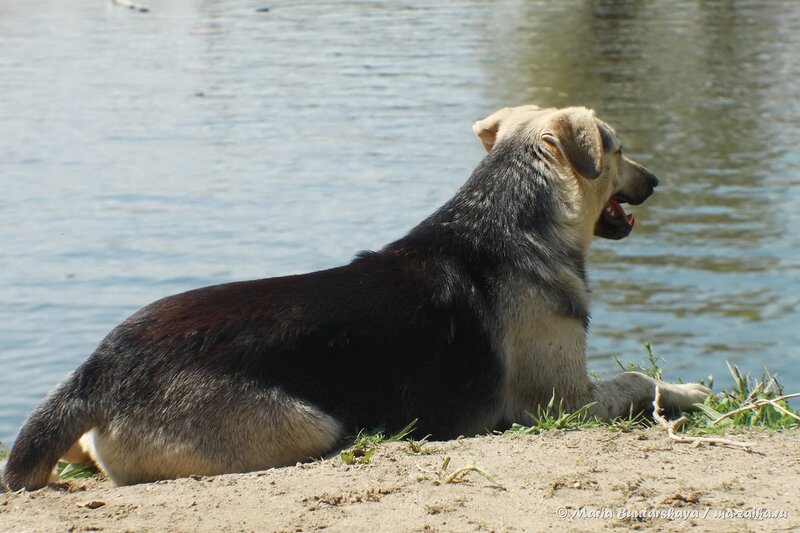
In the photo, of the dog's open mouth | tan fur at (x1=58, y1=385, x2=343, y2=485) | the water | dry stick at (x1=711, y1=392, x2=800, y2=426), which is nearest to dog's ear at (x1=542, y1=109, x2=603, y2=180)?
the dog's open mouth

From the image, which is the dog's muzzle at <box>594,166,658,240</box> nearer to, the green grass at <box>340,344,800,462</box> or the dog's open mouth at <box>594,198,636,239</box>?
the dog's open mouth at <box>594,198,636,239</box>

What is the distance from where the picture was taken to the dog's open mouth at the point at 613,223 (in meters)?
7.79

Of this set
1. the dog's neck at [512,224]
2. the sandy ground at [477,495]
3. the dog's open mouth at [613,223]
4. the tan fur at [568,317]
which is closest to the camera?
the sandy ground at [477,495]

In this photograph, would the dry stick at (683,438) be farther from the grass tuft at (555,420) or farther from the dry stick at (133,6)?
the dry stick at (133,6)

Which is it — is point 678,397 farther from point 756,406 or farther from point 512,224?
point 512,224

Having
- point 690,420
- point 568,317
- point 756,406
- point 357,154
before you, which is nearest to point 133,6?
point 357,154

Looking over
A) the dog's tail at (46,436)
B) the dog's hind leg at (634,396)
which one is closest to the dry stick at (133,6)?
the dog's hind leg at (634,396)

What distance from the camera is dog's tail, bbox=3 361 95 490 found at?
5980mm

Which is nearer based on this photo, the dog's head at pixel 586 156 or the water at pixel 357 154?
the dog's head at pixel 586 156

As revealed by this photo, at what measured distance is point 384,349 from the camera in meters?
6.34

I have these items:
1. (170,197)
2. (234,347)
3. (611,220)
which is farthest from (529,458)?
(170,197)

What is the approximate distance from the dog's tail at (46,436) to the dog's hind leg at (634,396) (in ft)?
9.26

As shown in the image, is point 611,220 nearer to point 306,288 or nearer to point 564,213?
point 564,213

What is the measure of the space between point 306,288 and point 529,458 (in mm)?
1439
